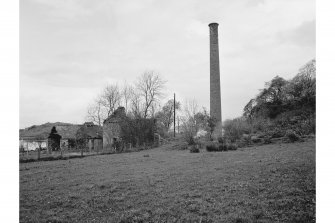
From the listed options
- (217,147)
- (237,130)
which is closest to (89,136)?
(237,130)

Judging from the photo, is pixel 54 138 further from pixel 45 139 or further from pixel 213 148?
pixel 213 148

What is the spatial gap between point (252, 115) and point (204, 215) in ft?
88.8

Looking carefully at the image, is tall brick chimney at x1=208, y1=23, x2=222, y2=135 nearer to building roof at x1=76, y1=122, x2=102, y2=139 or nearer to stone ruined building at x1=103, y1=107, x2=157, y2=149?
stone ruined building at x1=103, y1=107, x2=157, y2=149

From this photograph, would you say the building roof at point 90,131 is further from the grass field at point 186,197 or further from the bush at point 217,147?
the grass field at point 186,197

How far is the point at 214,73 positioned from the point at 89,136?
24885 mm

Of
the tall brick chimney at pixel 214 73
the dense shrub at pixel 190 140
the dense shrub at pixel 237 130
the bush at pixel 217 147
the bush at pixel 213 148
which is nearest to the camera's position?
the bush at pixel 217 147

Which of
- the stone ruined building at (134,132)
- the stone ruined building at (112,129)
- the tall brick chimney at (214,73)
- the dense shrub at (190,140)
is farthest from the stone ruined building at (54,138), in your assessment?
the tall brick chimney at (214,73)

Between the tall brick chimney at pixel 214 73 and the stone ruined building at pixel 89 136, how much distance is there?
20670 mm

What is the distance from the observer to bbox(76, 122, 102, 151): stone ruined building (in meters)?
39.1

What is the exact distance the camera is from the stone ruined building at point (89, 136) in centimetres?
3906

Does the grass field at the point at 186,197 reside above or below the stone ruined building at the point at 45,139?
above

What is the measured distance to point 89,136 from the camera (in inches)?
1609

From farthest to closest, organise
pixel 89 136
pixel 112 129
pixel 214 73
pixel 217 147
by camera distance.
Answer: pixel 89 136, pixel 112 129, pixel 214 73, pixel 217 147

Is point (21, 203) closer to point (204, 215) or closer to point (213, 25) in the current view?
point (204, 215)
